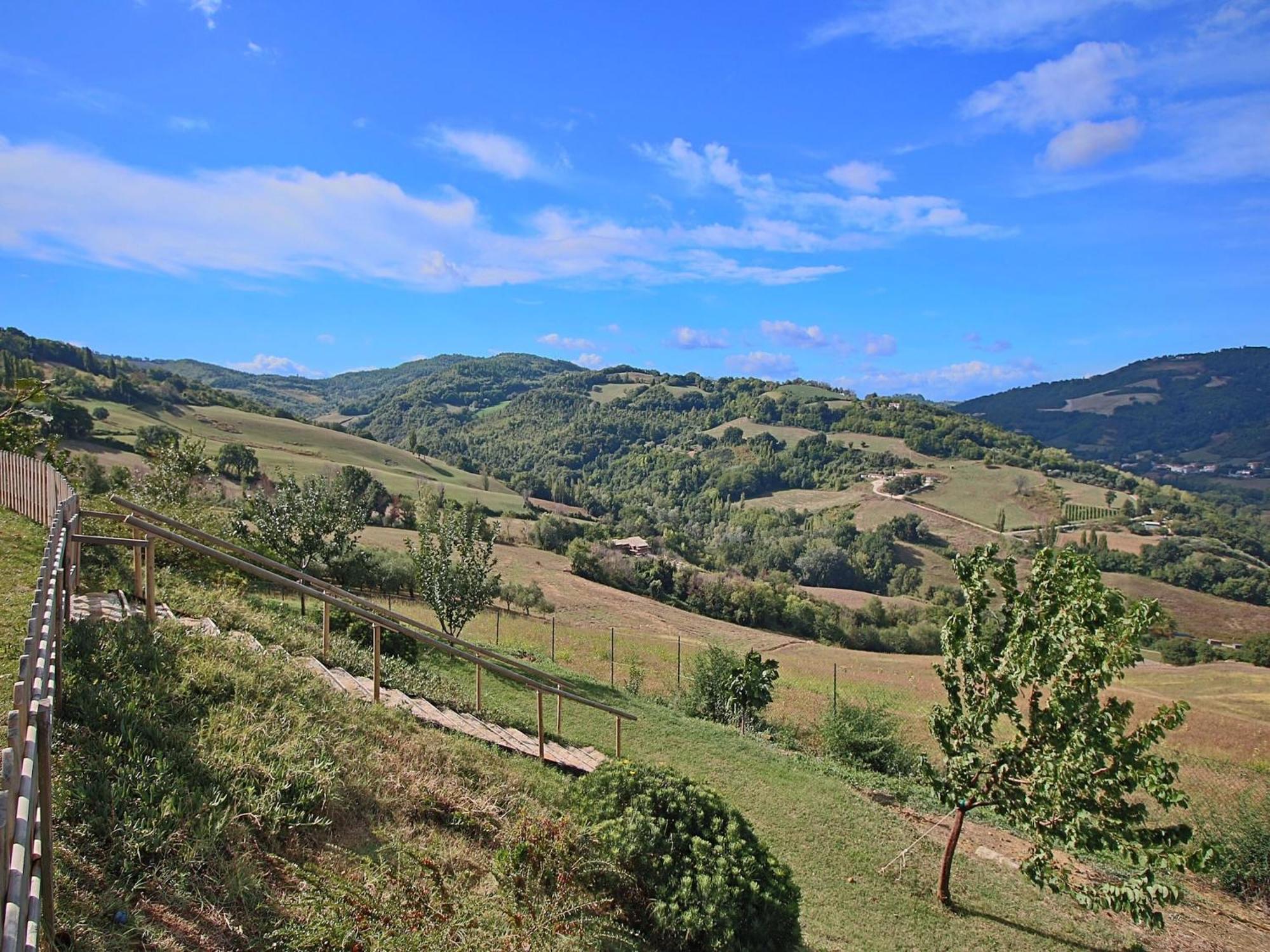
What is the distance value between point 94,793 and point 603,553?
69.5 metres

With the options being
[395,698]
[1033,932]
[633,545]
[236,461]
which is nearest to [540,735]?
[395,698]

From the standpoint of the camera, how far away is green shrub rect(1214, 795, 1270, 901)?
44.5 feet

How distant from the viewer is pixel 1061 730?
29.8 ft

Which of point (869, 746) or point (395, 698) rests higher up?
point (395, 698)

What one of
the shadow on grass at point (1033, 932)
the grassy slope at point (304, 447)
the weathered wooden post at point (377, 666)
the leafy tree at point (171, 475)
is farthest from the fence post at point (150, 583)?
the grassy slope at point (304, 447)

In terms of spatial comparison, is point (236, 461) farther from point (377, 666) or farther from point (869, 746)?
point (377, 666)

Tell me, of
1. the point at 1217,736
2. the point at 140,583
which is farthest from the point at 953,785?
the point at 1217,736

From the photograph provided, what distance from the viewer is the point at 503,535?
79750mm

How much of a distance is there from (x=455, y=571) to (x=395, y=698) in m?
11.1

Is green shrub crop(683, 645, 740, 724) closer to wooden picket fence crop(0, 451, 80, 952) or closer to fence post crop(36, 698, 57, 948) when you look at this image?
wooden picket fence crop(0, 451, 80, 952)

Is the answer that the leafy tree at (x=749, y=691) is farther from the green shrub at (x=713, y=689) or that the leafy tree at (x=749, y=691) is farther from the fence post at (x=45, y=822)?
the fence post at (x=45, y=822)

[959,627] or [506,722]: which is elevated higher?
[959,627]

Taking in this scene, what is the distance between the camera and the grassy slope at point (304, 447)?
90.1m

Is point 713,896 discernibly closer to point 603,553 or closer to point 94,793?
point 94,793
